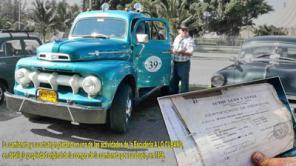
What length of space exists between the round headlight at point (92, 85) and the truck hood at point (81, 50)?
1.60 feet

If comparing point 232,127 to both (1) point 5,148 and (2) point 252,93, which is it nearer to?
(2) point 252,93

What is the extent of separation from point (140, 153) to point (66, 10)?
101ft

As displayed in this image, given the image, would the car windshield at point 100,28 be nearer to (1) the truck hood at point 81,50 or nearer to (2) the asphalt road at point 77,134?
(1) the truck hood at point 81,50

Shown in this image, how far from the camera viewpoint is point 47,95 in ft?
16.2

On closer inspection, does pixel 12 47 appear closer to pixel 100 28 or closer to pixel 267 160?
pixel 100 28

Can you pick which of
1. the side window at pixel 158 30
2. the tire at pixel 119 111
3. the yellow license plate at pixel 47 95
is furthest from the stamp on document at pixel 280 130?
the side window at pixel 158 30

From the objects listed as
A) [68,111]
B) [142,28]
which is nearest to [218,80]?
[142,28]

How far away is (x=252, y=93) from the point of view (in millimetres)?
3932

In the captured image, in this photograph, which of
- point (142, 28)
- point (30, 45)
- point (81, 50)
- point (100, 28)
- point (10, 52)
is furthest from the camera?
point (30, 45)

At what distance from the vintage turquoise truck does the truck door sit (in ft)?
0.11

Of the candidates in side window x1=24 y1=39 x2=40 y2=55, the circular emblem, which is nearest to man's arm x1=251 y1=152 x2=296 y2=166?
the circular emblem

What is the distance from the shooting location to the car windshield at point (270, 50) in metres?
6.56

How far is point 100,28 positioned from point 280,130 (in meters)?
3.84

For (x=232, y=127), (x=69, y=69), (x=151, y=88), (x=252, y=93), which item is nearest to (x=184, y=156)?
(x=232, y=127)
